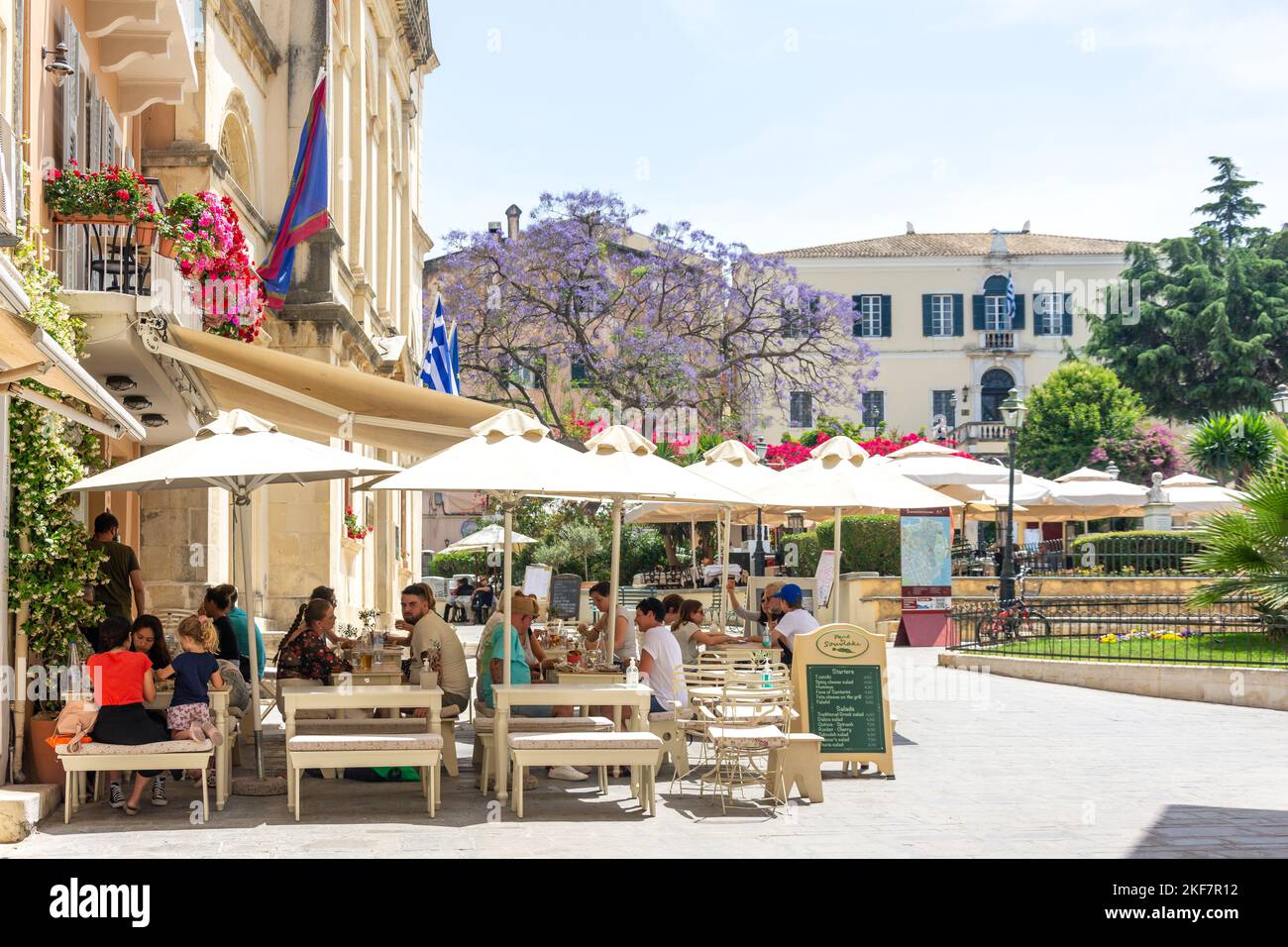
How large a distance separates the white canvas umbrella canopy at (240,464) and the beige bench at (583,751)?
220 centimetres

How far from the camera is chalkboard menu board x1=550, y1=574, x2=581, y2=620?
2783 cm

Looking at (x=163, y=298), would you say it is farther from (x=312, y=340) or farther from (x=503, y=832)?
(x=312, y=340)

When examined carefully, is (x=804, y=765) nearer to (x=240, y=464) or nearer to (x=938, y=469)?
(x=240, y=464)

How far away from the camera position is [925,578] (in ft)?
79.3

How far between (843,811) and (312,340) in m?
13.3

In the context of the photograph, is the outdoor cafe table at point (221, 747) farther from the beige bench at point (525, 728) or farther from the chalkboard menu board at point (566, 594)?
the chalkboard menu board at point (566, 594)

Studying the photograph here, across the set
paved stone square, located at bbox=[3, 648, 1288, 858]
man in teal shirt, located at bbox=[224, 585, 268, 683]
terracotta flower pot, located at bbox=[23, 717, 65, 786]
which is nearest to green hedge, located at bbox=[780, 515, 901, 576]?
paved stone square, located at bbox=[3, 648, 1288, 858]

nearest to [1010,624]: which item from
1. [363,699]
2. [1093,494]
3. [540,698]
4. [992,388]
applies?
[1093,494]

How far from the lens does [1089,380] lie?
2228 inches

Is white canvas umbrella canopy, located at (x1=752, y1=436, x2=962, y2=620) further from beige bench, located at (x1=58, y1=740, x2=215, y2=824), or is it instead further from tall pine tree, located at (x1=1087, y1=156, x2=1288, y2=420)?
tall pine tree, located at (x1=1087, y1=156, x2=1288, y2=420)

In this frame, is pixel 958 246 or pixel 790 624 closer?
pixel 790 624

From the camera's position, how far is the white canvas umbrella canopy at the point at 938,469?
82.1ft

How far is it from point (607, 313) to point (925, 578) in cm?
1936

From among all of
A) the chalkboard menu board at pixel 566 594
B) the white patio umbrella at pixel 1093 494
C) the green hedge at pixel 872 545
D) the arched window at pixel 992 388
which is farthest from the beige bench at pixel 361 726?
the arched window at pixel 992 388
